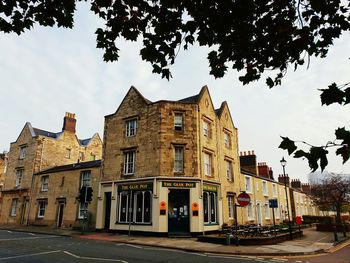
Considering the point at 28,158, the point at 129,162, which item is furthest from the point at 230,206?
the point at 28,158

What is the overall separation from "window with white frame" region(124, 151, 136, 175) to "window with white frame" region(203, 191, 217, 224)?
6.34 metres

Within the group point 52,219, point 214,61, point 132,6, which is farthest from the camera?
point 52,219

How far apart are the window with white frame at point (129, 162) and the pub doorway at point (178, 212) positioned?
4.11 meters

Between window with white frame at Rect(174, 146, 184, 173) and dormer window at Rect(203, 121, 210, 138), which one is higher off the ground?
dormer window at Rect(203, 121, 210, 138)

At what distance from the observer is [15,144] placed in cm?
3581

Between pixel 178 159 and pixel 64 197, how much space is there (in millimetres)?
12932

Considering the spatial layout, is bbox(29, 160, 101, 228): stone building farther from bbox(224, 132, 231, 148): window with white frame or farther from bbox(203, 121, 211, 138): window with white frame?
bbox(224, 132, 231, 148): window with white frame

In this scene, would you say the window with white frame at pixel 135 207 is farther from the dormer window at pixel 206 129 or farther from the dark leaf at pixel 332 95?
the dark leaf at pixel 332 95

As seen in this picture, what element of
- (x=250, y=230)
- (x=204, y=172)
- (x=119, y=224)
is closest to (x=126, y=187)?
(x=119, y=224)

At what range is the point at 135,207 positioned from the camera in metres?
21.5

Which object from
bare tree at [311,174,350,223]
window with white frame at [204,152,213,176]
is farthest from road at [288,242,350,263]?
bare tree at [311,174,350,223]

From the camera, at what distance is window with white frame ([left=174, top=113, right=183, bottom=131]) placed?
2265 cm

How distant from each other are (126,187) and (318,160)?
817 inches

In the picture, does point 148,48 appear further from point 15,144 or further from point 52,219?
point 15,144
